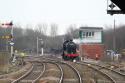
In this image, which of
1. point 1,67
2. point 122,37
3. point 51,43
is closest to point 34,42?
point 51,43

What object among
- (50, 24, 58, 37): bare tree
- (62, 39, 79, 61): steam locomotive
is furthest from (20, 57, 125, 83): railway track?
(50, 24, 58, 37): bare tree

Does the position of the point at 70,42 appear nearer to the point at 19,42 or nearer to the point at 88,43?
the point at 88,43

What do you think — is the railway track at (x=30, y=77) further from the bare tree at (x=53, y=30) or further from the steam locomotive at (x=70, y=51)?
the bare tree at (x=53, y=30)

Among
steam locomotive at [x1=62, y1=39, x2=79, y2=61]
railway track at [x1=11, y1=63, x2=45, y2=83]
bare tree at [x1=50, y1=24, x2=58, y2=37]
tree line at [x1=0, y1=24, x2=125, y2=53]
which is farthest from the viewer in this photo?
bare tree at [x1=50, y1=24, x2=58, y2=37]

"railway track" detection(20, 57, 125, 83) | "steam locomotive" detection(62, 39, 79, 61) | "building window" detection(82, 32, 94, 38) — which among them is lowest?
"railway track" detection(20, 57, 125, 83)

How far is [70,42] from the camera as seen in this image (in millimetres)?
52062

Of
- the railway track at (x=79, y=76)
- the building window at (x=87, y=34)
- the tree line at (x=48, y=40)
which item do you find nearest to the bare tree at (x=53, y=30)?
the tree line at (x=48, y=40)

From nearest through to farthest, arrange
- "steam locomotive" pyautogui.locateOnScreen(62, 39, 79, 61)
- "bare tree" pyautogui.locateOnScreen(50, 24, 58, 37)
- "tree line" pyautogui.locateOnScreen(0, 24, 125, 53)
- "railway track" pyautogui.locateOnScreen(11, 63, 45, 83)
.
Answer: "railway track" pyautogui.locateOnScreen(11, 63, 45, 83) < "steam locomotive" pyautogui.locateOnScreen(62, 39, 79, 61) < "tree line" pyautogui.locateOnScreen(0, 24, 125, 53) < "bare tree" pyautogui.locateOnScreen(50, 24, 58, 37)

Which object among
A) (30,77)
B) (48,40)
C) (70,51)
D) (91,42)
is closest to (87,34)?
(91,42)

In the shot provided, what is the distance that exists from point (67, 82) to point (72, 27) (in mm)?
148193

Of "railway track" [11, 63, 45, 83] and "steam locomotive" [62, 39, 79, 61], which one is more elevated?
"steam locomotive" [62, 39, 79, 61]

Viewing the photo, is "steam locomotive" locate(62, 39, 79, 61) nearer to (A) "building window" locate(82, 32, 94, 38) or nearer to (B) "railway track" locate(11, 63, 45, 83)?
(A) "building window" locate(82, 32, 94, 38)

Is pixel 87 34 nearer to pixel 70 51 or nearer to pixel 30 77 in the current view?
pixel 70 51

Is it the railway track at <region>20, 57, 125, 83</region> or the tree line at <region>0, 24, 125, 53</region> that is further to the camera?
the tree line at <region>0, 24, 125, 53</region>
